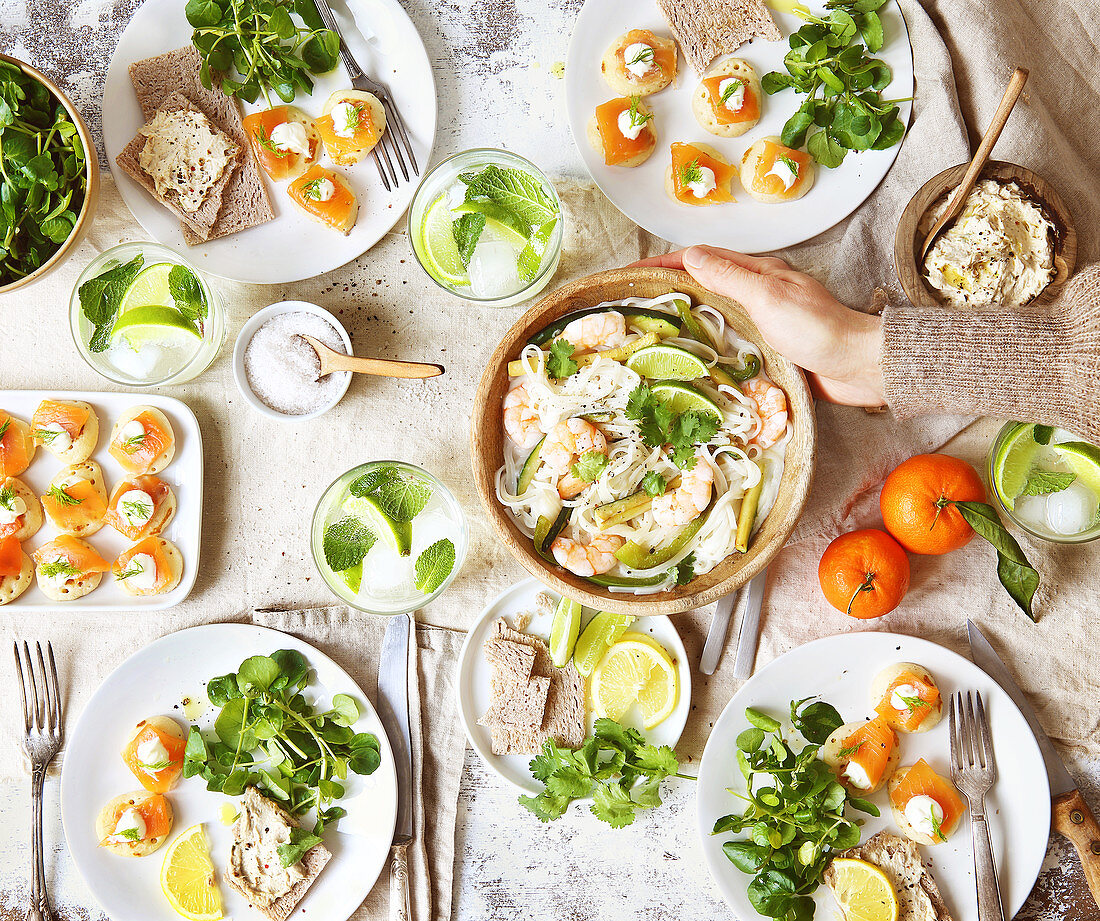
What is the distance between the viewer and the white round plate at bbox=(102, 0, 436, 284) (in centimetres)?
230

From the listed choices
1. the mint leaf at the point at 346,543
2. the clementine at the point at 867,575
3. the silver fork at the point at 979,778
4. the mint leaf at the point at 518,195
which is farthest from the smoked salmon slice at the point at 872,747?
the mint leaf at the point at 518,195

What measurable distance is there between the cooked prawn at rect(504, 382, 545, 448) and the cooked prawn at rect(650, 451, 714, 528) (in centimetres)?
39

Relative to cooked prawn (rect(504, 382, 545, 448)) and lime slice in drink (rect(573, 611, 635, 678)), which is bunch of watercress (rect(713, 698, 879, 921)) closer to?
lime slice in drink (rect(573, 611, 635, 678))

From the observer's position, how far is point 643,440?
211cm

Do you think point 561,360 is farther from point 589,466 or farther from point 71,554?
point 71,554

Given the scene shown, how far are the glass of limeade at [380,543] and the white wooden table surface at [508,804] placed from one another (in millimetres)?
598

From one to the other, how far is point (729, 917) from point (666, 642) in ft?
3.01

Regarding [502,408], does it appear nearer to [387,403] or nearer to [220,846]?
[387,403]

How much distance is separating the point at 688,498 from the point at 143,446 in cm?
158

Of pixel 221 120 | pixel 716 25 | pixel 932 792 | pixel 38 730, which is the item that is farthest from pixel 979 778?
pixel 221 120

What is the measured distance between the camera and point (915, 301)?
2.09m

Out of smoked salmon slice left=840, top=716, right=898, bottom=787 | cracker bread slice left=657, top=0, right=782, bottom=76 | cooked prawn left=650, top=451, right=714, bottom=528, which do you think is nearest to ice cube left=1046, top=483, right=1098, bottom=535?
smoked salmon slice left=840, top=716, right=898, bottom=787

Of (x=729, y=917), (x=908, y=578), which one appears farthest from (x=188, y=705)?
(x=908, y=578)

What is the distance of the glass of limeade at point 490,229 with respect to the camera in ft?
7.31
